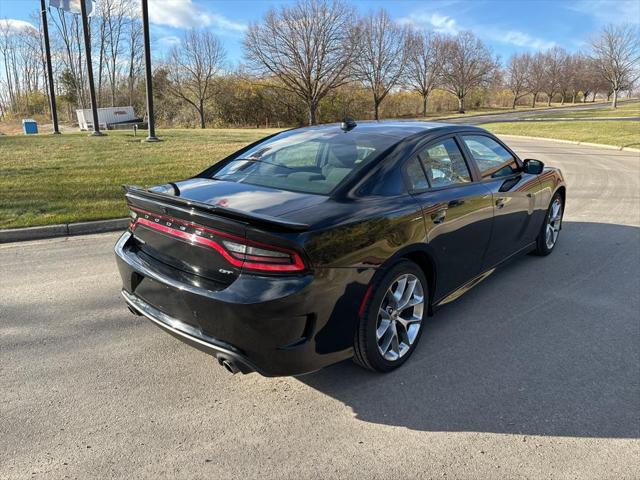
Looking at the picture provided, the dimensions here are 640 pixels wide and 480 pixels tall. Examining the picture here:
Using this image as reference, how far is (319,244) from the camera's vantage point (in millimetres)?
2445

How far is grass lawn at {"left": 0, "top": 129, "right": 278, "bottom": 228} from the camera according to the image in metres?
7.29

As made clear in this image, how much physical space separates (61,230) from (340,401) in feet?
18.2

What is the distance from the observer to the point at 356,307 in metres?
2.67

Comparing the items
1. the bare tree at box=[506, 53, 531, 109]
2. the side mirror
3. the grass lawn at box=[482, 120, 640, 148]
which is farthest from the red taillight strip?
the bare tree at box=[506, 53, 531, 109]

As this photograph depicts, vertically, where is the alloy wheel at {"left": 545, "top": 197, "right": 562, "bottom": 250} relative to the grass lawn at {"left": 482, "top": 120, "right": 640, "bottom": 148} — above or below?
below

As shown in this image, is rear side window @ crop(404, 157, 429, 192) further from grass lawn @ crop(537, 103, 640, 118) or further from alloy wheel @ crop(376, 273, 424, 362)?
grass lawn @ crop(537, 103, 640, 118)

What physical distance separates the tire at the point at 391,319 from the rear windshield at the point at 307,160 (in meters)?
0.72

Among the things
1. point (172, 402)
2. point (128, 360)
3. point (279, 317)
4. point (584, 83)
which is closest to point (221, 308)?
point (279, 317)

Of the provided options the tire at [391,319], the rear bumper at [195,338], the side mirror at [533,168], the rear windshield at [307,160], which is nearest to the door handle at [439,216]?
the tire at [391,319]

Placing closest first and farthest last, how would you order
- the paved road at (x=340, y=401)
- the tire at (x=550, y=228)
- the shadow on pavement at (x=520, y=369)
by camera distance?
the paved road at (x=340, y=401) → the shadow on pavement at (x=520, y=369) → the tire at (x=550, y=228)

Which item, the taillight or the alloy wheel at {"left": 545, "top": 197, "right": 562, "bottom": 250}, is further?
the alloy wheel at {"left": 545, "top": 197, "right": 562, "bottom": 250}

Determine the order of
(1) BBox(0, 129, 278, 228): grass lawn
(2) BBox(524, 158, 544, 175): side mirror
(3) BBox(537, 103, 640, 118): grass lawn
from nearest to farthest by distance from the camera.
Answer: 1. (2) BBox(524, 158, 544, 175): side mirror
2. (1) BBox(0, 129, 278, 228): grass lawn
3. (3) BBox(537, 103, 640, 118): grass lawn

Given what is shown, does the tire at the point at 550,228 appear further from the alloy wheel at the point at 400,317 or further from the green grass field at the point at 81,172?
the green grass field at the point at 81,172

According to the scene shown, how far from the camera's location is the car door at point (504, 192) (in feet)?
13.1
